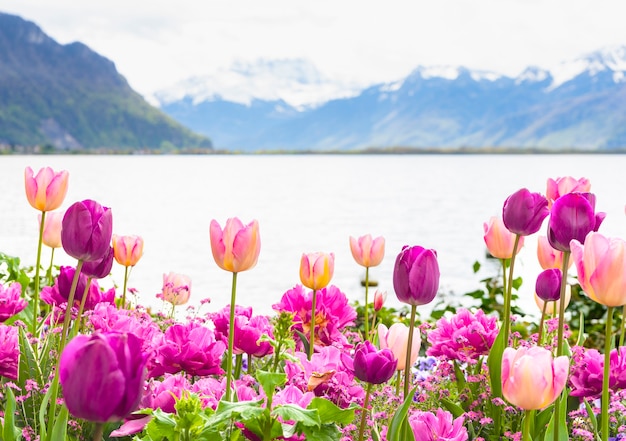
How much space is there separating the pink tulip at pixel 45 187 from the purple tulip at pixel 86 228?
987 millimetres

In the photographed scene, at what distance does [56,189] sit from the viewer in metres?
2.91

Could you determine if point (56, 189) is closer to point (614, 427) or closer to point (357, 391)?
point (357, 391)

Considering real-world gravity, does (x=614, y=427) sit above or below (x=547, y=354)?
below

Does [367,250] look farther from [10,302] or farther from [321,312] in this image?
[10,302]

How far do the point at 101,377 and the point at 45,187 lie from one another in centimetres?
179

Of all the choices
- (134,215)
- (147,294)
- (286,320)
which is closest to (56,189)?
(286,320)

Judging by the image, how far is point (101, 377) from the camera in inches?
50.9

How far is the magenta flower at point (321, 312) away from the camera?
3.05 m

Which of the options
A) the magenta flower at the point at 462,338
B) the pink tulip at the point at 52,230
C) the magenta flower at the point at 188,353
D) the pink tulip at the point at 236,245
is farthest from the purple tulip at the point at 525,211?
the pink tulip at the point at 52,230

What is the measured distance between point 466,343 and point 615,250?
1.05 meters

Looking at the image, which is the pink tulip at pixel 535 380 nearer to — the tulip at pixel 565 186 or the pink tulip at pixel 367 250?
the tulip at pixel 565 186

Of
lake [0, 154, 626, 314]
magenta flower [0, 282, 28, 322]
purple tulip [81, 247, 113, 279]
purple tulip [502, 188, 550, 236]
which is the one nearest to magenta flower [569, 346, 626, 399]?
purple tulip [502, 188, 550, 236]

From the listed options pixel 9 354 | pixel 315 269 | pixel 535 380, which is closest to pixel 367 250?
pixel 315 269

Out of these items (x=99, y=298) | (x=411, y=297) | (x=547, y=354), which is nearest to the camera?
(x=547, y=354)
